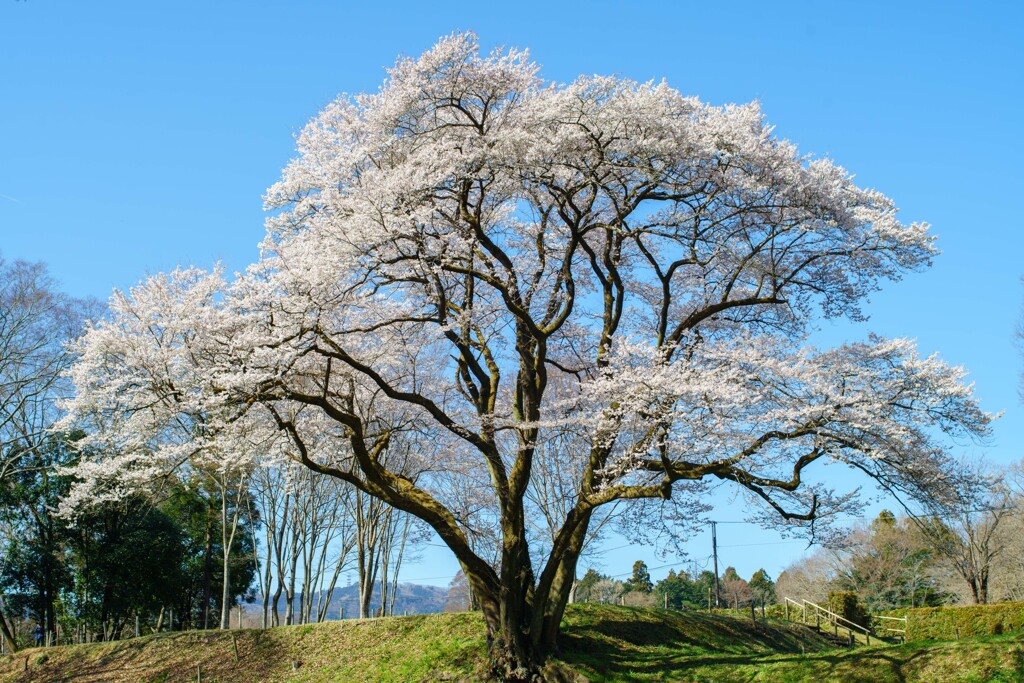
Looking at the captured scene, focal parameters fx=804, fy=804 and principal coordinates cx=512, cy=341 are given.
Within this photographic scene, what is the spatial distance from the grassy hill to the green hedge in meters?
2.52

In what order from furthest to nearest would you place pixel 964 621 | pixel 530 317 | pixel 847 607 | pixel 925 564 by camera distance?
pixel 925 564 → pixel 847 607 → pixel 964 621 → pixel 530 317

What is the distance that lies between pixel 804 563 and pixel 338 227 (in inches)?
1806

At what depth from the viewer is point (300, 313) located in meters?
12.7

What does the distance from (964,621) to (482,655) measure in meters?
12.8

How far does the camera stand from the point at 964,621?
1984cm

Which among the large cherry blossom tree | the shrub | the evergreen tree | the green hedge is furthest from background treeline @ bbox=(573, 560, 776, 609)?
the large cherry blossom tree

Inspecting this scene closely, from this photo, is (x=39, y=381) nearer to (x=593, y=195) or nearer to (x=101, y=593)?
(x=101, y=593)

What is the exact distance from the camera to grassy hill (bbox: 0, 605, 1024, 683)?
39.3 ft

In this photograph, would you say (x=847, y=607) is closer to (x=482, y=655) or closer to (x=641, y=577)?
(x=482, y=655)

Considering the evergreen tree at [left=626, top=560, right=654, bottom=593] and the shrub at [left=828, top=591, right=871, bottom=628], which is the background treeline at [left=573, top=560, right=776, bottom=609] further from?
the shrub at [left=828, top=591, right=871, bottom=628]

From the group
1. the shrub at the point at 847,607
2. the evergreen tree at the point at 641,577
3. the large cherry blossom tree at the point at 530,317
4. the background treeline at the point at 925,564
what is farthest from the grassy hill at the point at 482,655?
the evergreen tree at the point at 641,577

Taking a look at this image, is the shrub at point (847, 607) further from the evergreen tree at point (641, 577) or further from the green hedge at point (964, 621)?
the evergreen tree at point (641, 577)

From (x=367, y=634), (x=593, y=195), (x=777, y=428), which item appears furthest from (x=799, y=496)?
(x=367, y=634)

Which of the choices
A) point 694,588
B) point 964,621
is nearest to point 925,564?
point 694,588
